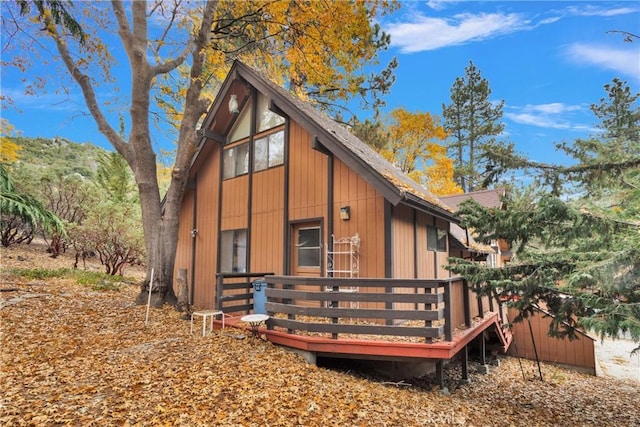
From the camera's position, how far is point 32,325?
5.83 metres

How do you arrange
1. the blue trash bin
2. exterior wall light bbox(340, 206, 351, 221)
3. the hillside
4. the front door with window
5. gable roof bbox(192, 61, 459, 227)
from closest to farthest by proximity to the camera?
gable roof bbox(192, 61, 459, 227), exterior wall light bbox(340, 206, 351, 221), the blue trash bin, the front door with window, the hillside

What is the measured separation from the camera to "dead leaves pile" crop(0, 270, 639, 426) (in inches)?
130

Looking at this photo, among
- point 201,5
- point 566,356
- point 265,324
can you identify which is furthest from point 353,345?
point 566,356

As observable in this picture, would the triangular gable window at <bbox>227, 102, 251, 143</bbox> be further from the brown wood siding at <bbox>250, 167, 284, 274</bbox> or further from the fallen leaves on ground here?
the fallen leaves on ground

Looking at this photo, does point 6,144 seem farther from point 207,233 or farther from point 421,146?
point 421,146

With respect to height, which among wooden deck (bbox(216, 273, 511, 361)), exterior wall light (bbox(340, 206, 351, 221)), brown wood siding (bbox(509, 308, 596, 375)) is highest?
exterior wall light (bbox(340, 206, 351, 221))

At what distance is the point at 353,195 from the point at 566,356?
10.1 meters

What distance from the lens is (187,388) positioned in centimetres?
376

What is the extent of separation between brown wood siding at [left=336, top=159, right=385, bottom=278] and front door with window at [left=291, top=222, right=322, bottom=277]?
2.12 feet

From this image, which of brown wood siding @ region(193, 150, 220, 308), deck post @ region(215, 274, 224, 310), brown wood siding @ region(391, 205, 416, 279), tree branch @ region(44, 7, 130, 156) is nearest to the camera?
brown wood siding @ region(391, 205, 416, 279)

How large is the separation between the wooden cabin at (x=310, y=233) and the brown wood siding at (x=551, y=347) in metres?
3.77

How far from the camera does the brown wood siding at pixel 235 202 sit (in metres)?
8.90

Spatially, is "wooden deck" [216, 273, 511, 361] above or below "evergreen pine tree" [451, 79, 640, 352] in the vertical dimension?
below

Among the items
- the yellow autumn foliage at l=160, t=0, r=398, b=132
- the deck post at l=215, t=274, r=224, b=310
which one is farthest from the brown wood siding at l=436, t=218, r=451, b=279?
the yellow autumn foliage at l=160, t=0, r=398, b=132
